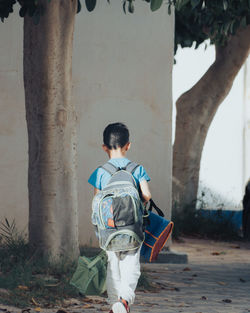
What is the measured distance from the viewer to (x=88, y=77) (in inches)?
366

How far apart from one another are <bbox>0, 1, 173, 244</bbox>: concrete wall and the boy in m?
4.10

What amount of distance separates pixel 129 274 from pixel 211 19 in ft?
21.4

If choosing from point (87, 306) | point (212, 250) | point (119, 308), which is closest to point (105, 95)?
point (212, 250)

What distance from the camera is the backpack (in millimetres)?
4832

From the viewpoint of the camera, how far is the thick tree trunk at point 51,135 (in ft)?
22.2

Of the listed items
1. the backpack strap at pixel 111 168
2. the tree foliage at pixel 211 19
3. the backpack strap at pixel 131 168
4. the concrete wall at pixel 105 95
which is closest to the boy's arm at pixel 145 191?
the backpack strap at pixel 131 168

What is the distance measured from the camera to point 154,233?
517 centimetres

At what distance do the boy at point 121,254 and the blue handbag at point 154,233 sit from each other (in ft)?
0.50

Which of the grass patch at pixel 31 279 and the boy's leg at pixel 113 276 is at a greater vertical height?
the boy's leg at pixel 113 276

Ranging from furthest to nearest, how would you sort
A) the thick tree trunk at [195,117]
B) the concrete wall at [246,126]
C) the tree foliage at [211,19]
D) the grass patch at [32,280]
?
the concrete wall at [246,126], the thick tree trunk at [195,117], the tree foliage at [211,19], the grass patch at [32,280]

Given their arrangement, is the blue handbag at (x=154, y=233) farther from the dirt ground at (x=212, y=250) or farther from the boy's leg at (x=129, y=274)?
the dirt ground at (x=212, y=250)

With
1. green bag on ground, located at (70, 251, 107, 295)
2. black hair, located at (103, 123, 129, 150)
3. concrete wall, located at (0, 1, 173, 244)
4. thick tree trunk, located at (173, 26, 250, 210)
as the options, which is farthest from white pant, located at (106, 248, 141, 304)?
thick tree trunk, located at (173, 26, 250, 210)

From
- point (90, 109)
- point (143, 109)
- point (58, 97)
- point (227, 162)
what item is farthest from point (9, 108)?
point (227, 162)

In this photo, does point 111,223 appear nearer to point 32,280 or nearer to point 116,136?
point 116,136
